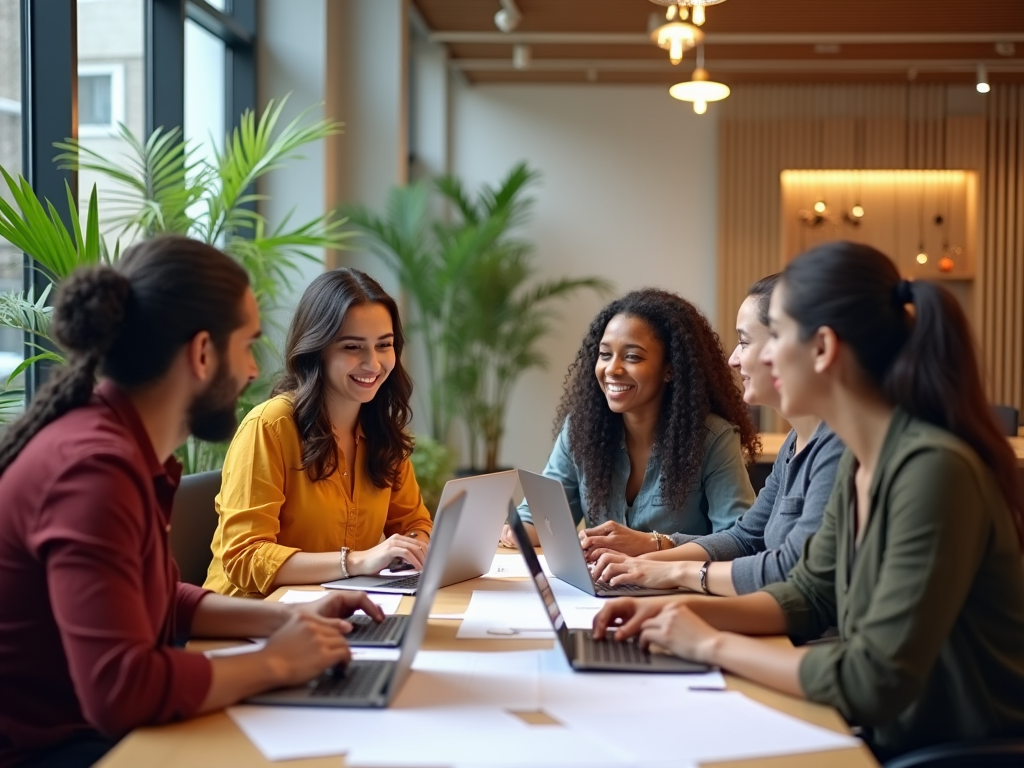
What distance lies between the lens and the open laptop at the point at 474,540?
219 centimetres

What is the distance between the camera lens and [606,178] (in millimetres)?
9211

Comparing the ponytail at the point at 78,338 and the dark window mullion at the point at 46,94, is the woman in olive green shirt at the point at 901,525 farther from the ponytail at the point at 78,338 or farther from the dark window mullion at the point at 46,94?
the dark window mullion at the point at 46,94

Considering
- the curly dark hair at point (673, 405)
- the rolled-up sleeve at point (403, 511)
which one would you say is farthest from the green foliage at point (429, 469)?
the rolled-up sleeve at point (403, 511)

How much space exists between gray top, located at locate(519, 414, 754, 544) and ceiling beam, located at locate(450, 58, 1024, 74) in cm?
594

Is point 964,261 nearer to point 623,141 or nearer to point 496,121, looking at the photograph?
point 623,141

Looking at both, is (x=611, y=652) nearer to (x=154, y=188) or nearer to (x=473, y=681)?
(x=473, y=681)

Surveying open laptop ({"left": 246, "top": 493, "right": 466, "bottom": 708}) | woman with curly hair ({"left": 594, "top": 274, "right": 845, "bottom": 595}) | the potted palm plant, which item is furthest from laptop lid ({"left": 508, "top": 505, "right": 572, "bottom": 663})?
the potted palm plant

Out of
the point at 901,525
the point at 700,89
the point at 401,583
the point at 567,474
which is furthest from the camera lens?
the point at 700,89

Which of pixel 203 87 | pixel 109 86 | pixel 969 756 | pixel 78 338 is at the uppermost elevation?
pixel 203 87

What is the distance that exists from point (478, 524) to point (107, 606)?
985 mm

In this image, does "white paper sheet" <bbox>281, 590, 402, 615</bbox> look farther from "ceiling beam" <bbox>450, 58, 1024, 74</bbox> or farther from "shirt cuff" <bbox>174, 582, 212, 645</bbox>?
"ceiling beam" <bbox>450, 58, 1024, 74</bbox>

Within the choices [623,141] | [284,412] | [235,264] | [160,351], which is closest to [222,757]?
[160,351]

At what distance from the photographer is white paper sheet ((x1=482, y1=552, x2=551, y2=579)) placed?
101 inches

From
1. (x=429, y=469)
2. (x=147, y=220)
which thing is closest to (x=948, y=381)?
(x=147, y=220)
